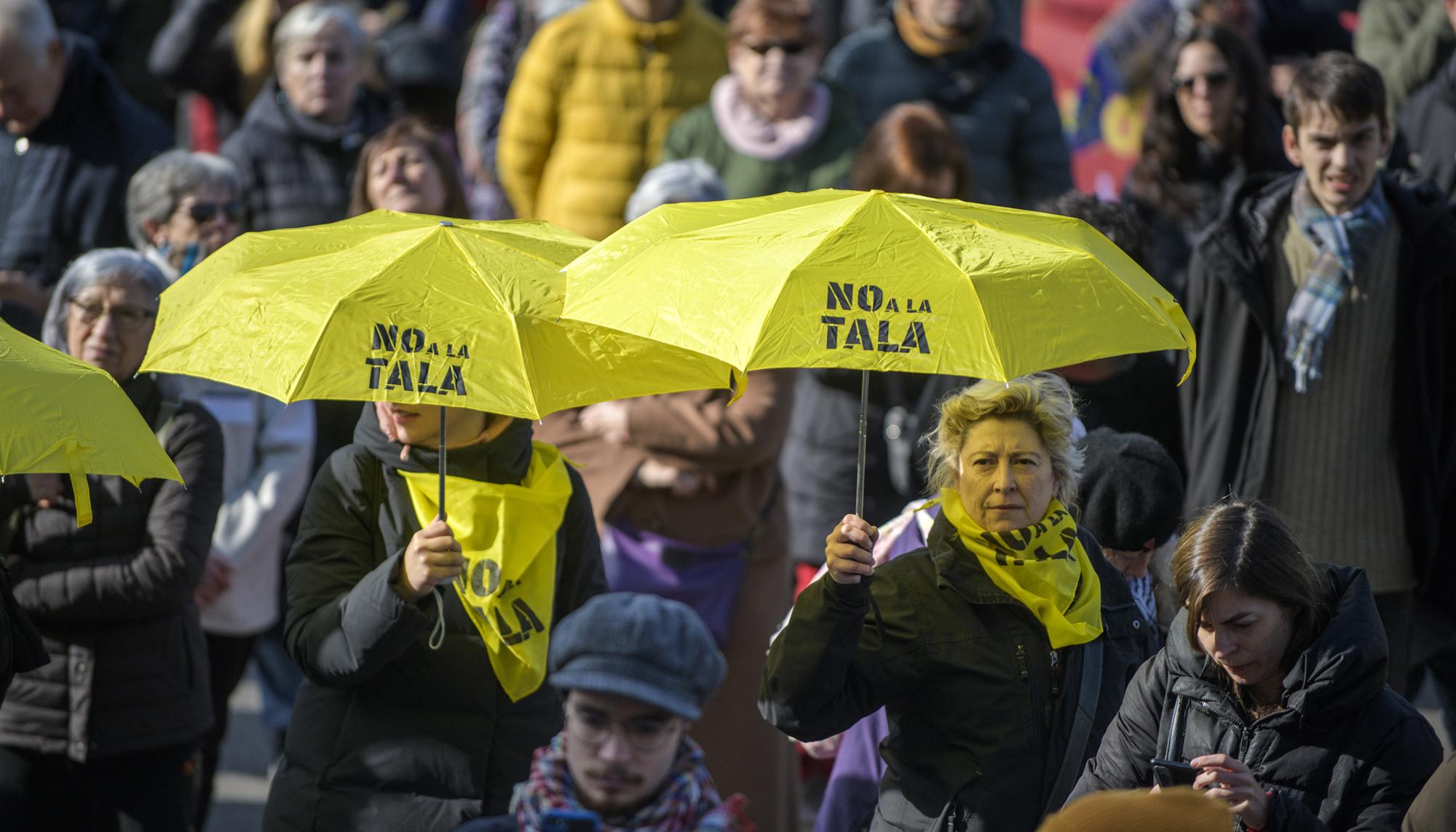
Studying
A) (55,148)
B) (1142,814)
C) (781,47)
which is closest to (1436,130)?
(781,47)

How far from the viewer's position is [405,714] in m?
4.52

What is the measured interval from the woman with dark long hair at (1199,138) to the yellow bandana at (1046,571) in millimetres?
3140

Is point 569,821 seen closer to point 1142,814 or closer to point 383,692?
point 1142,814

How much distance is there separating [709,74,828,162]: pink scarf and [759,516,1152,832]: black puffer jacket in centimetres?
374

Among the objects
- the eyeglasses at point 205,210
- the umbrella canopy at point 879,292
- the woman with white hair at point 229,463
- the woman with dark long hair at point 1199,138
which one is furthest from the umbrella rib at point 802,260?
the woman with dark long hair at point 1199,138

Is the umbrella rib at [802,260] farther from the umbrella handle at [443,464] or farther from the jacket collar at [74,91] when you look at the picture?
the jacket collar at [74,91]

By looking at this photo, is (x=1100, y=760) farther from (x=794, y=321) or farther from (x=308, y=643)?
(x=308, y=643)

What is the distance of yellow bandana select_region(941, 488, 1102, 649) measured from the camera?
4309 mm

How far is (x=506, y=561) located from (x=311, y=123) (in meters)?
3.87

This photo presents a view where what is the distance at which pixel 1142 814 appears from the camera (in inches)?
124

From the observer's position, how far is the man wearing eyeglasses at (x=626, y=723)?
3391mm

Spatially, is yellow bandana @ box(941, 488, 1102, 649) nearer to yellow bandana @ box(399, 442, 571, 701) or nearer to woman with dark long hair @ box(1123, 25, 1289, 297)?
yellow bandana @ box(399, 442, 571, 701)

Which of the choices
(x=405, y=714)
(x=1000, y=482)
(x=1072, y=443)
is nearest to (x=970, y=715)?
(x=1000, y=482)

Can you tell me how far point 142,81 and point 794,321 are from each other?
7447 millimetres
